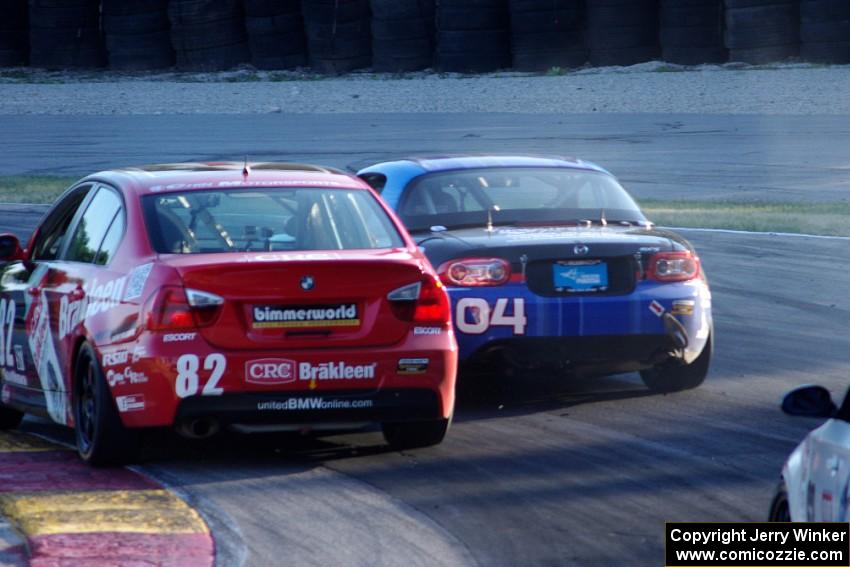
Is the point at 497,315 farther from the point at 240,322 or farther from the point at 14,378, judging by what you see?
the point at 14,378

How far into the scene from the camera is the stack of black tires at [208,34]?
35.5 metres

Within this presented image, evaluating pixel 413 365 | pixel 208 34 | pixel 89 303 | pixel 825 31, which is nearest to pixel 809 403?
pixel 413 365

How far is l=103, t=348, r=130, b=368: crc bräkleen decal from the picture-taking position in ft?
24.4

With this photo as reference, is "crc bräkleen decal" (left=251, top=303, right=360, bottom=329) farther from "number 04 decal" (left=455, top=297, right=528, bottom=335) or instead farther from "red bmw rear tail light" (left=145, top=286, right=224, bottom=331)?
"number 04 decal" (left=455, top=297, right=528, bottom=335)

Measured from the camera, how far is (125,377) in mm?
7430

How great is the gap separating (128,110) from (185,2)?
2.82 meters

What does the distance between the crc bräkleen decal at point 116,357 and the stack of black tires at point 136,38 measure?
29078 mm

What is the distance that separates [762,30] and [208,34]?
39.7 ft

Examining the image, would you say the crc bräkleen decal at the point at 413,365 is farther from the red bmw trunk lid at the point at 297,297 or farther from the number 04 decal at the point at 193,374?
the number 04 decal at the point at 193,374

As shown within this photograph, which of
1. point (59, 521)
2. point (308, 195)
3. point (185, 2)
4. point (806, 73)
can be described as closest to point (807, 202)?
point (806, 73)

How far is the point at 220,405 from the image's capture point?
7355mm

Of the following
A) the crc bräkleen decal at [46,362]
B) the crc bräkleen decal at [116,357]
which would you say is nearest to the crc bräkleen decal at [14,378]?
the crc bräkleen decal at [46,362]

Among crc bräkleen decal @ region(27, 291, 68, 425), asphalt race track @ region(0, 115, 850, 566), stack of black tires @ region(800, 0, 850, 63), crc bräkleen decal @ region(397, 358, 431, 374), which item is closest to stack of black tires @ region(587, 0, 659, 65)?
stack of black tires @ region(800, 0, 850, 63)

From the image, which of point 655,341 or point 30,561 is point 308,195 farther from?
point 30,561
